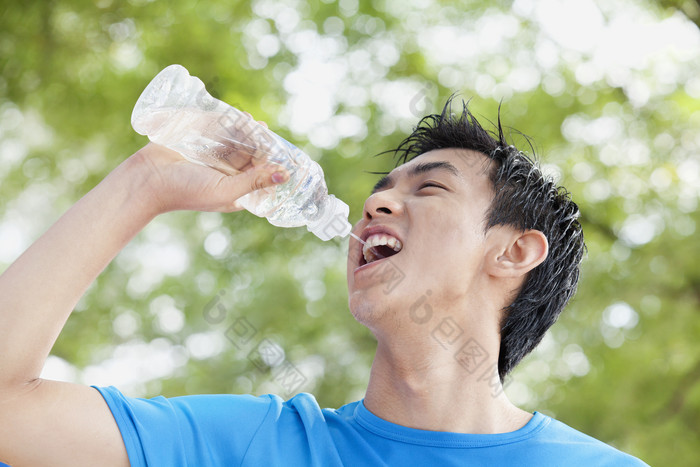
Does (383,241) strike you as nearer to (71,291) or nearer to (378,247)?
(378,247)

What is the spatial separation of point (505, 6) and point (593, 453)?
3.11 m

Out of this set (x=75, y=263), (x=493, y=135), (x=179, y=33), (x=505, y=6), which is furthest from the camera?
(x=505, y=6)

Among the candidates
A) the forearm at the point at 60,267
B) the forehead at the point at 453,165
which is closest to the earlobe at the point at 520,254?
the forehead at the point at 453,165

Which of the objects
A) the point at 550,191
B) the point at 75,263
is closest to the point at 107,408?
the point at 75,263

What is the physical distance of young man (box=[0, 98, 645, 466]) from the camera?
3.39 feet

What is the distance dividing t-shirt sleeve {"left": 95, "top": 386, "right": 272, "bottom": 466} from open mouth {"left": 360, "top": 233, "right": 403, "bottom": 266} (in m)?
0.39

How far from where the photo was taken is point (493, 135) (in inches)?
69.1

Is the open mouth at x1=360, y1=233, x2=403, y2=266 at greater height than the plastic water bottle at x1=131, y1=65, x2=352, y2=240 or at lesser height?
lesser

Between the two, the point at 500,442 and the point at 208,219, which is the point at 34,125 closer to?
the point at 208,219

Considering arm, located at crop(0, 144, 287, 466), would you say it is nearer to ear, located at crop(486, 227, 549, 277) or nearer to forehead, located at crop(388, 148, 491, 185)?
forehead, located at crop(388, 148, 491, 185)

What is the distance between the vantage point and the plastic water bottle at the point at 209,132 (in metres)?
1.39

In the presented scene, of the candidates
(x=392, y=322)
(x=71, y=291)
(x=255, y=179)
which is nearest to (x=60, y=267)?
(x=71, y=291)

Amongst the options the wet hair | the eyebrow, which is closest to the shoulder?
the wet hair

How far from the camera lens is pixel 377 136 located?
3.71m
